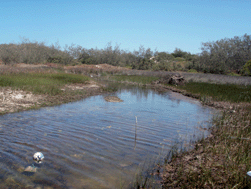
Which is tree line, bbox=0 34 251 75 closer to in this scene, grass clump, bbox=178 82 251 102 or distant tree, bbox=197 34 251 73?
distant tree, bbox=197 34 251 73

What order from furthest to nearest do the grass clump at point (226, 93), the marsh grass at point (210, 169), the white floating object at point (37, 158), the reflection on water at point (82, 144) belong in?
the grass clump at point (226, 93) < the white floating object at point (37, 158) < the reflection on water at point (82, 144) < the marsh grass at point (210, 169)

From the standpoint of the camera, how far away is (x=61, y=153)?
493 cm

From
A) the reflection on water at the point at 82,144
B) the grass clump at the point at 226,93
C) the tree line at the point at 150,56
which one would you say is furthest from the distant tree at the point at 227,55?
the reflection on water at the point at 82,144

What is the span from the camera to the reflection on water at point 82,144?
3869mm

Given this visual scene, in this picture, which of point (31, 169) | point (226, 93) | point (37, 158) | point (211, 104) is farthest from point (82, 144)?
point (226, 93)

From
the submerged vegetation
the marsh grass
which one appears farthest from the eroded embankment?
the marsh grass

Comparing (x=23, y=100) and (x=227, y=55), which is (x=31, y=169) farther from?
(x=227, y=55)

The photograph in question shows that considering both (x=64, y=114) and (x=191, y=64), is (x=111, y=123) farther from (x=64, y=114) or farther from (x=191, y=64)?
(x=191, y=64)

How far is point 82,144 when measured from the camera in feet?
18.3

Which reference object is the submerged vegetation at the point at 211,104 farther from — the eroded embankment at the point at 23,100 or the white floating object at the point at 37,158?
the white floating object at the point at 37,158

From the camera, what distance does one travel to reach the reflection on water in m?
3.87

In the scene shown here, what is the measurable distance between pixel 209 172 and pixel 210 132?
13.0 ft

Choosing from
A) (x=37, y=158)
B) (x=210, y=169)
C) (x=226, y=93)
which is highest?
(x=226, y=93)

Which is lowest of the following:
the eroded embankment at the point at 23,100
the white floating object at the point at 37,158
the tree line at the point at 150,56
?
the white floating object at the point at 37,158
